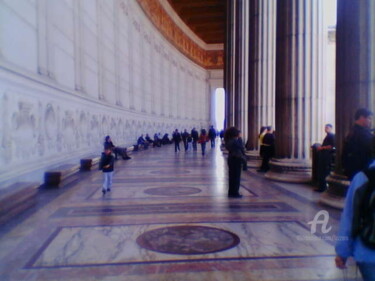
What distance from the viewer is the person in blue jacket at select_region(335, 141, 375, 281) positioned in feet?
6.57

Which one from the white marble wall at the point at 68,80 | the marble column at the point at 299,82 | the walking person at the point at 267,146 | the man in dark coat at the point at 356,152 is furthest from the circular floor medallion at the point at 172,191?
the man in dark coat at the point at 356,152

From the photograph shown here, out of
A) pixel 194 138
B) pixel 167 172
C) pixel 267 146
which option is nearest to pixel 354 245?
pixel 267 146

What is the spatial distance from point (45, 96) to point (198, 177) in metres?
4.64

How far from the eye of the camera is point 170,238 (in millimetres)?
4598

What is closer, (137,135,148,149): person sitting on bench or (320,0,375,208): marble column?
(320,0,375,208): marble column

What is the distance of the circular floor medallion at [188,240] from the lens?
4176mm

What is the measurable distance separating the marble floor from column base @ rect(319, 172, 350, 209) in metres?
0.15

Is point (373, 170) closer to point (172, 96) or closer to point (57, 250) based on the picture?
point (57, 250)

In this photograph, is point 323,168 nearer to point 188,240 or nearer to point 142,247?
point 188,240

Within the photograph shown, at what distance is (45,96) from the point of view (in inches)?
372

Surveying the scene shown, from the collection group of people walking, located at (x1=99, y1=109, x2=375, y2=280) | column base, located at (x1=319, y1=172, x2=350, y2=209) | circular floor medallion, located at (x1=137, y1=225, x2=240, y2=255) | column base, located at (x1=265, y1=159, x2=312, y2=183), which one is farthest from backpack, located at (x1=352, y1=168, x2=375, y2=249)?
column base, located at (x1=265, y1=159, x2=312, y2=183)

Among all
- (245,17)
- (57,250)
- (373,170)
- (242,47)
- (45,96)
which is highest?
(245,17)

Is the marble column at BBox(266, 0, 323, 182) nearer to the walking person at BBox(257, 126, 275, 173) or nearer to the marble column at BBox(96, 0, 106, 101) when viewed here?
the walking person at BBox(257, 126, 275, 173)

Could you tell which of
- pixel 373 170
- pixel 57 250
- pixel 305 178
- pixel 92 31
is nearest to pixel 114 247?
pixel 57 250
